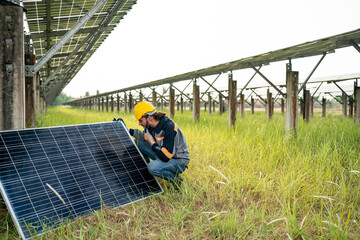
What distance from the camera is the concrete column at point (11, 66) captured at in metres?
3.01

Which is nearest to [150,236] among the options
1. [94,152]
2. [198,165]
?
[94,152]

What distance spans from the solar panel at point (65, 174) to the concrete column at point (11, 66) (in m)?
0.29

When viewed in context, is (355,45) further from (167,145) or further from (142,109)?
(142,109)

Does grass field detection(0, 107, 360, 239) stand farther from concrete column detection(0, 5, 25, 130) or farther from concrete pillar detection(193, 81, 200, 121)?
concrete pillar detection(193, 81, 200, 121)

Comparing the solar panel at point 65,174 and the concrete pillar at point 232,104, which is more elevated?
the concrete pillar at point 232,104

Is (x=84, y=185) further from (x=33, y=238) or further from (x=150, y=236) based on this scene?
(x=150, y=236)

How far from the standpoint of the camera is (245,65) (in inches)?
281

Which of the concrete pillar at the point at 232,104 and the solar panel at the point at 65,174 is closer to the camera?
the solar panel at the point at 65,174

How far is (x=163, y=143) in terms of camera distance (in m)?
3.37

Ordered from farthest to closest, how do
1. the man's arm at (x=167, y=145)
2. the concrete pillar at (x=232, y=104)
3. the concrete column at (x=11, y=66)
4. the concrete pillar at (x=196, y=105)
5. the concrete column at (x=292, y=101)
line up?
the concrete pillar at (x=196, y=105) < the concrete pillar at (x=232, y=104) < the concrete column at (x=292, y=101) < the man's arm at (x=167, y=145) < the concrete column at (x=11, y=66)

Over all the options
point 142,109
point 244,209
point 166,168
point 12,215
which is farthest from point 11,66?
point 244,209

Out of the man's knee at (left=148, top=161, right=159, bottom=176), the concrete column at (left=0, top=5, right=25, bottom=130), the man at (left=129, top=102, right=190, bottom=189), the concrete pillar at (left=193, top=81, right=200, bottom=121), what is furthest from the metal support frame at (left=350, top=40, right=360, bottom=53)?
the concrete pillar at (left=193, top=81, right=200, bottom=121)

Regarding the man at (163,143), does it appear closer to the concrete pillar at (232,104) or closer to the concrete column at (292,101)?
the concrete column at (292,101)

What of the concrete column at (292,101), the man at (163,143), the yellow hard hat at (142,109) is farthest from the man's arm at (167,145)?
the concrete column at (292,101)
